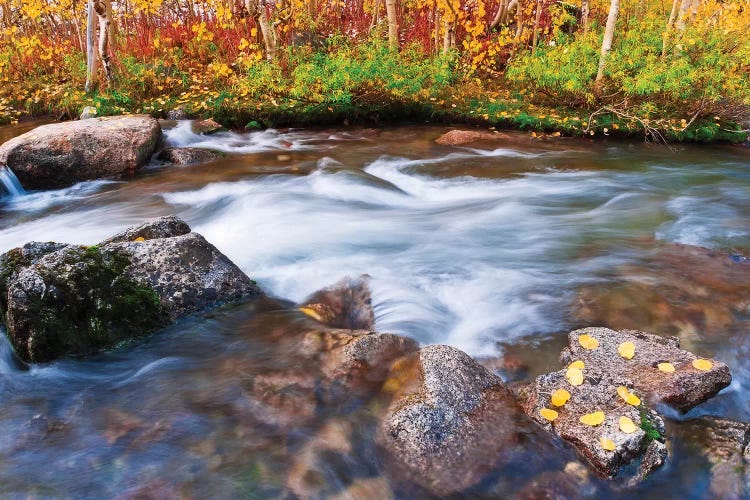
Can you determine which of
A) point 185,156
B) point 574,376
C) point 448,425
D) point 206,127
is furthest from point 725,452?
point 206,127

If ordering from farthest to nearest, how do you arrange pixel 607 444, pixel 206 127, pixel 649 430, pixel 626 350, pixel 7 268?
pixel 206 127 → pixel 7 268 → pixel 626 350 → pixel 649 430 → pixel 607 444

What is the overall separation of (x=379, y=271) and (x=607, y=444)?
269cm

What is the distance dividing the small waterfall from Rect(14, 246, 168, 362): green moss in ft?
15.3

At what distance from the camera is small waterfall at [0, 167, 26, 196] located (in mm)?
7270

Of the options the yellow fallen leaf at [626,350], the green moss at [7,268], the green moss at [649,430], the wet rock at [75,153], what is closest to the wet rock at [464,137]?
the wet rock at [75,153]

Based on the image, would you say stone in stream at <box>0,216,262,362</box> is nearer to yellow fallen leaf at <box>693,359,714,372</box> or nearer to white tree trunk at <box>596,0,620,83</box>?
yellow fallen leaf at <box>693,359,714,372</box>

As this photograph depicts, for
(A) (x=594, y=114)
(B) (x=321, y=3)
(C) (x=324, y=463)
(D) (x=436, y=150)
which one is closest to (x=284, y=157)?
(D) (x=436, y=150)

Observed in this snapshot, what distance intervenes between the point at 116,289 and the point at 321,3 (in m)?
16.5

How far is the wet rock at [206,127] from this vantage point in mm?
9912

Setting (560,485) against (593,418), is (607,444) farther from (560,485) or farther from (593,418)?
(560,485)

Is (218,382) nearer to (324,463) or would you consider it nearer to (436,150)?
(324,463)

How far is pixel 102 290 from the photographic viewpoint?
3.54 metres

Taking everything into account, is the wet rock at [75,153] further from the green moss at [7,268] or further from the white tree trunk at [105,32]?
the green moss at [7,268]

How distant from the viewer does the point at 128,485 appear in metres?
2.58
